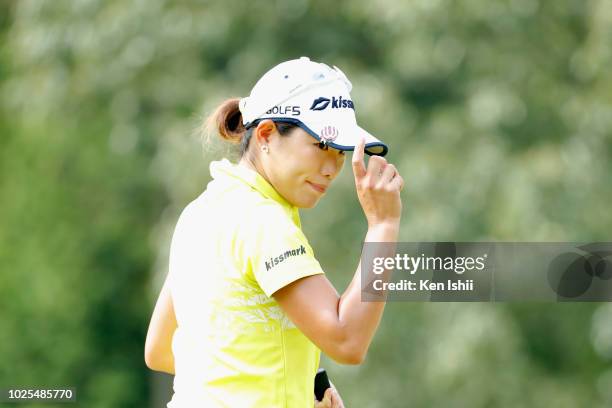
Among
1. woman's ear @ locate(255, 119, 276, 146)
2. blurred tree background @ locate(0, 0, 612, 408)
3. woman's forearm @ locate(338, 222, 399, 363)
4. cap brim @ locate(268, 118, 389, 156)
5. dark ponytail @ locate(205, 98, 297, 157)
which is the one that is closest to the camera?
woman's forearm @ locate(338, 222, 399, 363)

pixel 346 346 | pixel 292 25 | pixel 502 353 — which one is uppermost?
pixel 292 25

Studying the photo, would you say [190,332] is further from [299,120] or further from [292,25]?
[292,25]

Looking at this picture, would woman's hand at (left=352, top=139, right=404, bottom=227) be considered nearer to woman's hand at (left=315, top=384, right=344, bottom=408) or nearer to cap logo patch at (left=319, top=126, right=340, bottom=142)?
cap logo patch at (left=319, top=126, right=340, bottom=142)

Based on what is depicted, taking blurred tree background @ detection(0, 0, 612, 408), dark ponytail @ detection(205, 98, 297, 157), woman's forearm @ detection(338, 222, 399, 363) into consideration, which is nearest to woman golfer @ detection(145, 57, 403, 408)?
woman's forearm @ detection(338, 222, 399, 363)

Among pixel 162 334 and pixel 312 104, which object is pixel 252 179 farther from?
pixel 162 334

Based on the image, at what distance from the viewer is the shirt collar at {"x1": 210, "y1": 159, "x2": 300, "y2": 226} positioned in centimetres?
273

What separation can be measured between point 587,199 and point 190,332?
7.05 meters

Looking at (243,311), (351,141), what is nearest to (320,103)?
(351,141)

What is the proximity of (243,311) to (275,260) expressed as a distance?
6.0 inches

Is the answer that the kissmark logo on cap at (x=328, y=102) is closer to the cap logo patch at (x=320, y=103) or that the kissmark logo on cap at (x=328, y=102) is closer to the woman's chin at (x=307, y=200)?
the cap logo patch at (x=320, y=103)

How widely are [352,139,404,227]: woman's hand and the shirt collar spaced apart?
0.76ft

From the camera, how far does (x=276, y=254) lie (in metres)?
2.53

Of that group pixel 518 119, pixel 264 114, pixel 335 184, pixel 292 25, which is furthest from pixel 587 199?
pixel 264 114

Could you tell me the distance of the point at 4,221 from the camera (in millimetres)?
13109
